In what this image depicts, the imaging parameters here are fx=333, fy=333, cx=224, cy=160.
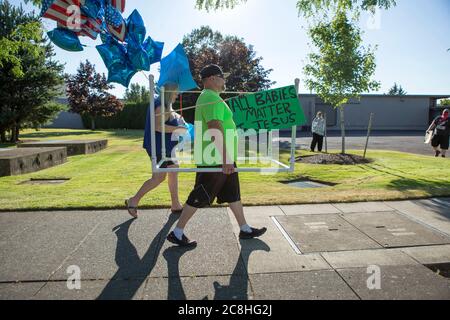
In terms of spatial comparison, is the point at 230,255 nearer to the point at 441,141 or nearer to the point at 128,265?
the point at 128,265

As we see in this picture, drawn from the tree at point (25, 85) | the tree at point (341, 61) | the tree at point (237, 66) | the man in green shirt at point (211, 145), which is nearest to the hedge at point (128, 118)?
the tree at point (237, 66)

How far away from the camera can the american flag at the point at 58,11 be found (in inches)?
148

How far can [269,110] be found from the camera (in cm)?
374

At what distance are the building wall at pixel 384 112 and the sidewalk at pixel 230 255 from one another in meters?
33.3

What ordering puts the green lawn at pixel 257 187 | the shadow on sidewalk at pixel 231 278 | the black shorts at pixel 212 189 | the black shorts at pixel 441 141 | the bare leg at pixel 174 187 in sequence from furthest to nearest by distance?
the black shorts at pixel 441 141 < the green lawn at pixel 257 187 < the bare leg at pixel 174 187 < the black shorts at pixel 212 189 < the shadow on sidewalk at pixel 231 278

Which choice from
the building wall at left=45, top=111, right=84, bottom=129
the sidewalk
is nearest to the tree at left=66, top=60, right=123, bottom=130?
the building wall at left=45, top=111, right=84, bottom=129

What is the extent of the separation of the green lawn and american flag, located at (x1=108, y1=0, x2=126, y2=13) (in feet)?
9.09

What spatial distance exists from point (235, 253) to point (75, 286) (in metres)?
1.52

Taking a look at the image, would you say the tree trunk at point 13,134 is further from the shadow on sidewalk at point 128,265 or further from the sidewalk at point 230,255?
the shadow on sidewalk at point 128,265

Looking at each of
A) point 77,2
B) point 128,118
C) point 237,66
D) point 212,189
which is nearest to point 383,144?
point 237,66

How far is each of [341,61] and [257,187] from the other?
7.51m

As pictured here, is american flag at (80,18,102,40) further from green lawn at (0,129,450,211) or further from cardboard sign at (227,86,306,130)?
green lawn at (0,129,450,211)
